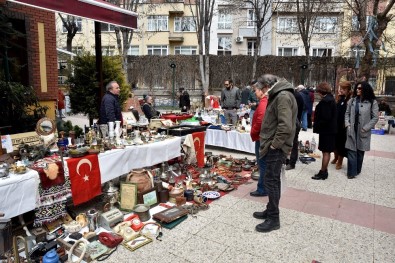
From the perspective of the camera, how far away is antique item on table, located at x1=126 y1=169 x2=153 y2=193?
13.4 feet

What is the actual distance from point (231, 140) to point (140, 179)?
361 cm

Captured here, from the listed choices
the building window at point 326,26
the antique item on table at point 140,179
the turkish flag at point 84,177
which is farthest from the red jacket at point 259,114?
the building window at point 326,26

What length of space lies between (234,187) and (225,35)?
26.2 metres

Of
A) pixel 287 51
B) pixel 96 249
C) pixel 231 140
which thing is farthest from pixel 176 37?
Result: pixel 96 249

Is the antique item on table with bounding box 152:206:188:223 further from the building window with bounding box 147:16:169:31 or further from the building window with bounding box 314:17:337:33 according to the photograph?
the building window with bounding box 147:16:169:31

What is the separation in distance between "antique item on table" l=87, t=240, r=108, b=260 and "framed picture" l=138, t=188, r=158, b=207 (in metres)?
0.90

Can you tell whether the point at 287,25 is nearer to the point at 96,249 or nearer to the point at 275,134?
the point at 275,134

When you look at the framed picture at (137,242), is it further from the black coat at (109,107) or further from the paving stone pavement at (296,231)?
the black coat at (109,107)

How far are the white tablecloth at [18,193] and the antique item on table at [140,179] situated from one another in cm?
124

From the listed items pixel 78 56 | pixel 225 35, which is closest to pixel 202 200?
pixel 78 56

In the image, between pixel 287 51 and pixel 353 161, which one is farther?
pixel 287 51

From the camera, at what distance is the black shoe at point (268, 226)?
3467 millimetres

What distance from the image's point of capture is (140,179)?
4094 mm

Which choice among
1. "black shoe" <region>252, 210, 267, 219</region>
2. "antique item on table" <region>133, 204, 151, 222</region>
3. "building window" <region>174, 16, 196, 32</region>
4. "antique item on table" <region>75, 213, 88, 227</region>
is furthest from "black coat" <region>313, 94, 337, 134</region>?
"building window" <region>174, 16, 196, 32</region>
